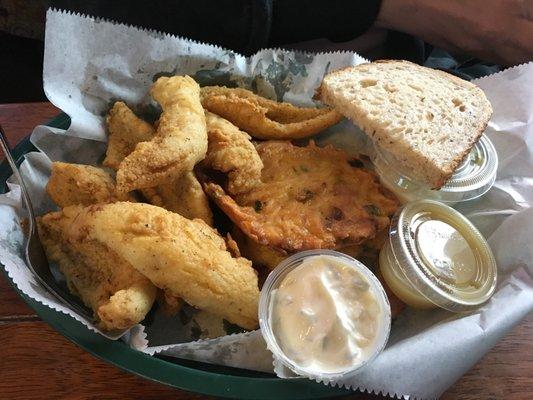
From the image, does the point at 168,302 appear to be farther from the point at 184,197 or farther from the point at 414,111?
the point at 414,111

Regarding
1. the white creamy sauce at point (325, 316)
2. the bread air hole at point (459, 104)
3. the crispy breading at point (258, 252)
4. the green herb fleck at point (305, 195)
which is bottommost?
the crispy breading at point (258, 252)

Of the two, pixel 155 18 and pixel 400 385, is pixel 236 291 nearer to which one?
pixel 400 385

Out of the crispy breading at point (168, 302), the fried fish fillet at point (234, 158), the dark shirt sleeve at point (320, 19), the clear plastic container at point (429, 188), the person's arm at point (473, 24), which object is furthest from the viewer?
the person's arm at point (473, 24)

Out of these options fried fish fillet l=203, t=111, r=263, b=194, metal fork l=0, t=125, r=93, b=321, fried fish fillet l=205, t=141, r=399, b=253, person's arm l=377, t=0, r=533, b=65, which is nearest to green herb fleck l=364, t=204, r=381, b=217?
fried fish fillet l=205, t=141, r=399, b=253

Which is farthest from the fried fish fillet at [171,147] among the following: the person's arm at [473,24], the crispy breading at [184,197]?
the person's arm at [473,24]

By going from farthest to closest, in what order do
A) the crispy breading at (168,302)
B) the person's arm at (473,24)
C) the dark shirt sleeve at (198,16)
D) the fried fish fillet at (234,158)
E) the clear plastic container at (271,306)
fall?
the person's arm at (473,24) < the dark shirt sleeve at (198,16) < the fried fish fillet at (234,158) < the crispy breading at (168,302) < the clear plastic container at (271,306)

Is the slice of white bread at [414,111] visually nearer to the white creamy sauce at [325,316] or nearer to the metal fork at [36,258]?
the white creamy sauce at [325,316]

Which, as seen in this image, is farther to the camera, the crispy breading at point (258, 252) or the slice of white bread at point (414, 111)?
the slice of white bread at point (414, 111)
